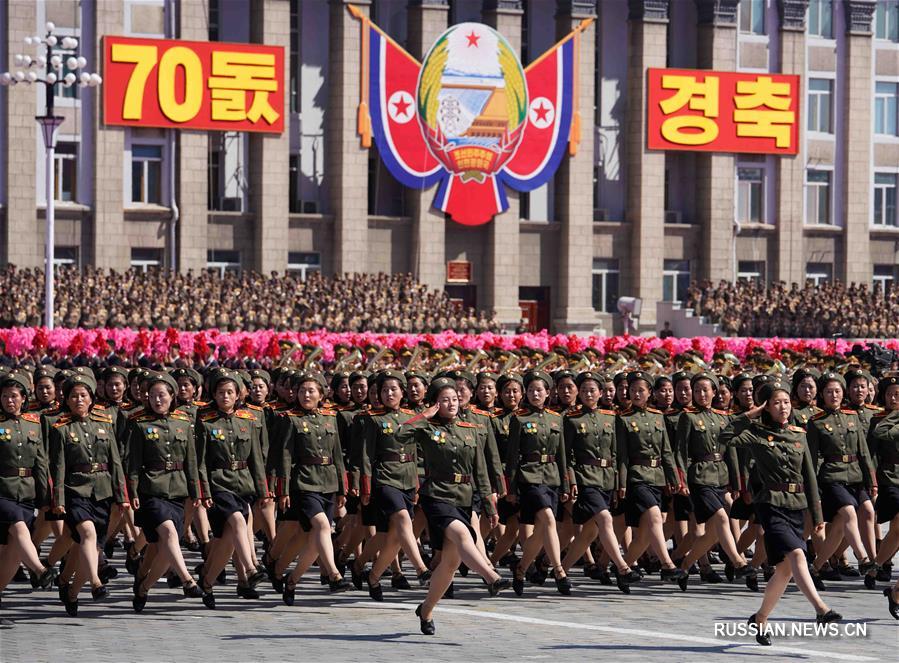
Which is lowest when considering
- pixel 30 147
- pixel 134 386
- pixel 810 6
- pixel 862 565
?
pixel 862 565

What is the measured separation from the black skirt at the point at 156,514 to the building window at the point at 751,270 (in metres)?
45.1

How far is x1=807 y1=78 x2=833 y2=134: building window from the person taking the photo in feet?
190

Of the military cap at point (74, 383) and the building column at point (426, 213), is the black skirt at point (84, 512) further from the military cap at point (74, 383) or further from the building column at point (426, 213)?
the building column at point (426, 213)

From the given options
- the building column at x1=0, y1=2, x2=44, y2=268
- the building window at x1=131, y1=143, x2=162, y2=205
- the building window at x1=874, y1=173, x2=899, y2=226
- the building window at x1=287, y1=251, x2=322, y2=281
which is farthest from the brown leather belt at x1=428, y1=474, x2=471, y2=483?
the building window at x1=874, y1=173, x2=899, y2=226

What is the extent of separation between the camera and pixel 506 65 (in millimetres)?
52469

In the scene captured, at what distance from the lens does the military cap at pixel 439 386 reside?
13.1 metres

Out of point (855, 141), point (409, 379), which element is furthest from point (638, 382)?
point (855, 141)

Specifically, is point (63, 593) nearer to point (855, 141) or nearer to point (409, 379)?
point (409, 379)

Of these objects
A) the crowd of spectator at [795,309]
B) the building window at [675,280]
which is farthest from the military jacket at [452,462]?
the building window at [675,280]

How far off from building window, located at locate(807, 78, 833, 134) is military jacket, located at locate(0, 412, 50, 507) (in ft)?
155

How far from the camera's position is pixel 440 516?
41.7 ft

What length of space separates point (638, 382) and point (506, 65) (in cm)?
3779

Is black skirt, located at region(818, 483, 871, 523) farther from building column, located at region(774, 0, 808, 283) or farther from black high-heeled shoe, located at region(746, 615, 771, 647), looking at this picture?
building column, located at region(774, 0, 808, 283)

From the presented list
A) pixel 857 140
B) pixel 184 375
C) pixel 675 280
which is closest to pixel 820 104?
A: pixel 857 140
